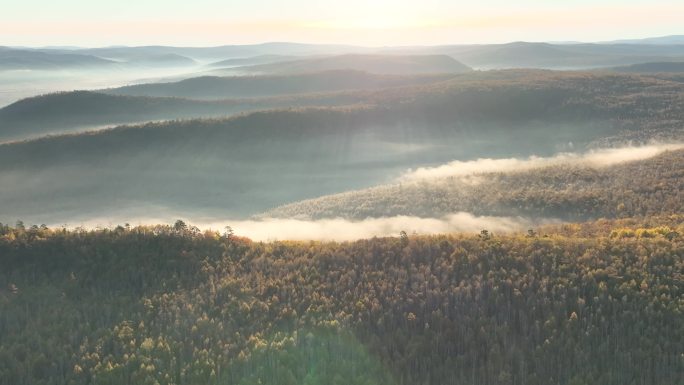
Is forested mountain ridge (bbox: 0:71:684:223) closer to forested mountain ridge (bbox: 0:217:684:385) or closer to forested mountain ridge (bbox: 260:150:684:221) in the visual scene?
forested mountain ridge (bbox: 260:150:684:221)

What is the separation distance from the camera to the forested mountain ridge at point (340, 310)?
15.3 meters

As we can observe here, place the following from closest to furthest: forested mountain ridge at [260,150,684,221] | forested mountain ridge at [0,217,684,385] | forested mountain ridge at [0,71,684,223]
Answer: forested mountain ridge at [0,217,684,385] → forested mountain ridge at [260,150,684,221] → forested mountain ridge at [0,71,684,223]

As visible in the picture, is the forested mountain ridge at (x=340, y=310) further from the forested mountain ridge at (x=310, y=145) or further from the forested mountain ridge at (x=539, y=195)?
the forested mountain ridge at (x=310, y=145)

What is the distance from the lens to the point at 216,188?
101 meters

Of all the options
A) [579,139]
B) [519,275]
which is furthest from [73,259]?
[579,139]

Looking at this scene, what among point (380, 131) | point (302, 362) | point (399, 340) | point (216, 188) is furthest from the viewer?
point (380, 131)

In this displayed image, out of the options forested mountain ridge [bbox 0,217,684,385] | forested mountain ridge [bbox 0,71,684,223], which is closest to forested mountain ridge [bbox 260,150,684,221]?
forested mountain ridge [bbox 0,71,684,223]

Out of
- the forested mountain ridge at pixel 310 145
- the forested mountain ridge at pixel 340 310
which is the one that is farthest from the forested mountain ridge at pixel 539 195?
the forested mountain ridge at pixel 340 310

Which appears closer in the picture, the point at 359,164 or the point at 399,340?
the point at 399,340

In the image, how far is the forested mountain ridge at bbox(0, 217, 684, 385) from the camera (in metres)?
15.3

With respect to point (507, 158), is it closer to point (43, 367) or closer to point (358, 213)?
point (358, 213)

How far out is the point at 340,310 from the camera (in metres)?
18.7

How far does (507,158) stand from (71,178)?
77.5 metres

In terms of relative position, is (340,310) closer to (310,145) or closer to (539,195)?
(539,195)
